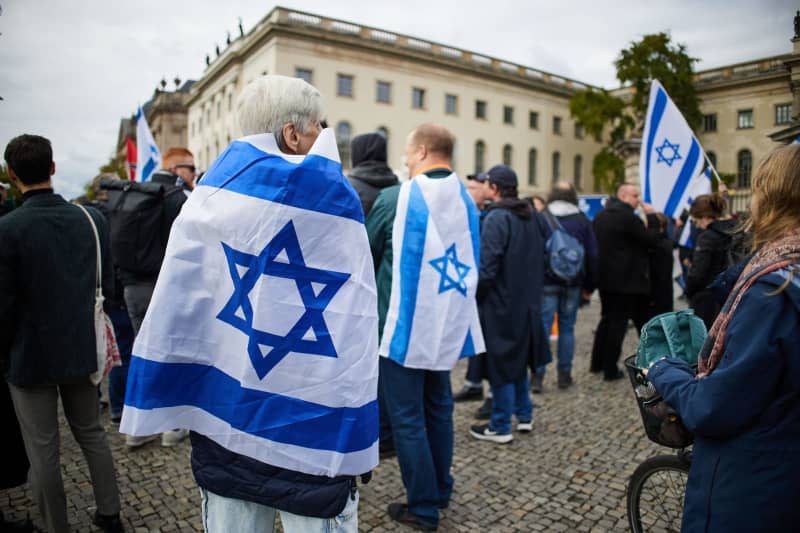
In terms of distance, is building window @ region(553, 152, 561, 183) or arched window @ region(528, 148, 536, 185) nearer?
arched window @ region(528, 148, 536, 185)

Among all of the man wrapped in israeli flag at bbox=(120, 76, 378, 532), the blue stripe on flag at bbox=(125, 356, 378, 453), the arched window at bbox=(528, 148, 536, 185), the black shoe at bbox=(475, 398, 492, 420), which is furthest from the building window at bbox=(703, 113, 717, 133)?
the arched window at bbox=(528, 148, 536, 185)

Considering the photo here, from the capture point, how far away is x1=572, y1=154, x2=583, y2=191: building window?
53719mm

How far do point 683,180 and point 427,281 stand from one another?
456cm

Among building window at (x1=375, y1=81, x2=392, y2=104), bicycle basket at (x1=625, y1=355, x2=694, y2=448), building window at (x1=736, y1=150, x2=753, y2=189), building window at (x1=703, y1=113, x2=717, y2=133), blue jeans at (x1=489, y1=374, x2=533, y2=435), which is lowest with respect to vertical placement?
blue jeans at (x1=489, y1=374, x2=533, y2=435)

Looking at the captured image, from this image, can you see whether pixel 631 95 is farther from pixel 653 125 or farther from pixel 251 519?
pixel 251 519

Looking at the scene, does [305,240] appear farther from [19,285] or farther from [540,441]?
[540,441]

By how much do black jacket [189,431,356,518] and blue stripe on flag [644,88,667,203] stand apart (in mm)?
6157

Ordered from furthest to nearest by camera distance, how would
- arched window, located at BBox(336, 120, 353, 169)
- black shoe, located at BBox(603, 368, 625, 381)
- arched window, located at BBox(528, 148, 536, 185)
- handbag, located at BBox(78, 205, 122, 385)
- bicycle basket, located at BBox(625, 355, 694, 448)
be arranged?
arched window, located at BBox(528, 148, 536, 185)
arched window, located at BBox(336, 120, 353, 169)
black shoe, located at BBox(603, 368, 625, 381)
handbag, located at BBox(78, 205, 122, 385)
bicycle basket, located at BBox(625, 355, 694, 448)

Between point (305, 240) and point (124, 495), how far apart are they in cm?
290

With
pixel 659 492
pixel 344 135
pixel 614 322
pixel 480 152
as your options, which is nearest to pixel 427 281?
pixel 659 492

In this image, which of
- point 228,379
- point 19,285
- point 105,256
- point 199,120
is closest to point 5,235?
point 19,285

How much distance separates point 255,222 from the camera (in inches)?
62.6

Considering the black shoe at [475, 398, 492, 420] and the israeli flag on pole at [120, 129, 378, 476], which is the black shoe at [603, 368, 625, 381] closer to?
the black shoe at [475, 398, 492, 420]

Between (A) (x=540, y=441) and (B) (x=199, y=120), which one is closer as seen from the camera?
(A) (x=540, y=441)
